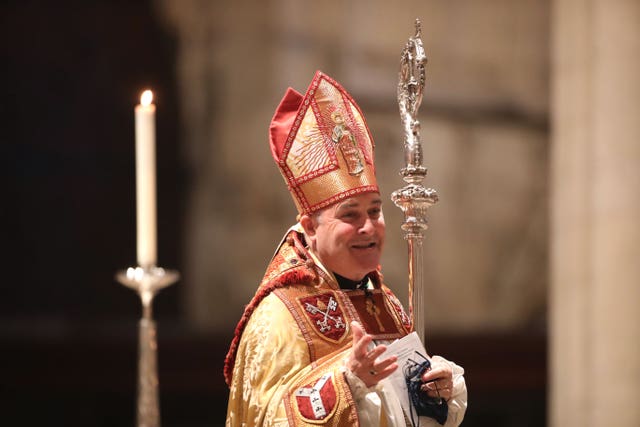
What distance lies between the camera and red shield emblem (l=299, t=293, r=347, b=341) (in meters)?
3.18

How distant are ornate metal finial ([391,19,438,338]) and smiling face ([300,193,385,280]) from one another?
95 mm

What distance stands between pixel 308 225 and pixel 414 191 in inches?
14.0

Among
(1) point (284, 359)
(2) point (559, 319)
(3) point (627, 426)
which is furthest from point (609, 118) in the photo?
(1) point (284, 359)

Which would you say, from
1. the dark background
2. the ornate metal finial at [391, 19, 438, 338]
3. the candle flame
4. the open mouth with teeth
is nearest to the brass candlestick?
the candle flame

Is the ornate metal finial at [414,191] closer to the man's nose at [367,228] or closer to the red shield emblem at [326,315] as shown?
the man's nose at [367,228]

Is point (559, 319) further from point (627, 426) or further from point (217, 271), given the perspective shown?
point (217, 271)

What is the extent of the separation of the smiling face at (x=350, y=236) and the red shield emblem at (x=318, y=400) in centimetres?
39

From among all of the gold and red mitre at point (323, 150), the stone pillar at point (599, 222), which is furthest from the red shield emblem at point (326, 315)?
the stone pillar at point (599, 222)

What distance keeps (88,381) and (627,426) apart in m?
2.93

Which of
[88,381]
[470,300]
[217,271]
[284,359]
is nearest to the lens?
[284,359]

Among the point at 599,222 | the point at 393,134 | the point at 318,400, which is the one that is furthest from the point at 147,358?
the point at 393,134

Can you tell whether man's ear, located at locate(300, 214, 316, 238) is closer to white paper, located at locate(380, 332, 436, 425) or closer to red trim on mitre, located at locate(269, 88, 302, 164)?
red trim on mitre, located at locate(269, 88, 302, 164)

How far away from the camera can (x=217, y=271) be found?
6.29 metres

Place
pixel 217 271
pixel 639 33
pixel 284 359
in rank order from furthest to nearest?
pixel 217 271 → pixel 639 33 → pixel 284 359
